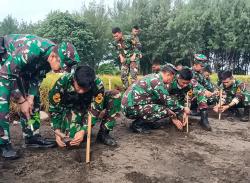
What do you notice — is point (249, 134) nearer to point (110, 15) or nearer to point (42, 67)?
point (42, 67)

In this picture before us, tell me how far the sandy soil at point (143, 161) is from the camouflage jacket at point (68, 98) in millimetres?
489

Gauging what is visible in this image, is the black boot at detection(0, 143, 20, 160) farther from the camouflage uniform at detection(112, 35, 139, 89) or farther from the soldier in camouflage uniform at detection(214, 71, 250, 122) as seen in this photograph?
the camouflage uniform at detection(112, 35, 139, 89)

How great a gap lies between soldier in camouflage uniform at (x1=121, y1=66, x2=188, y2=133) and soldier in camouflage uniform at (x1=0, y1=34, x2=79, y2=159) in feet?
5.60

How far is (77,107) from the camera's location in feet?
14.8

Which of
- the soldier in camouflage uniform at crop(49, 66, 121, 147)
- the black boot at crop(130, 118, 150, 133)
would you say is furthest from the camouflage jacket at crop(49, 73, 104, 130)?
the black boot at crop(130, 118, 150, 133)

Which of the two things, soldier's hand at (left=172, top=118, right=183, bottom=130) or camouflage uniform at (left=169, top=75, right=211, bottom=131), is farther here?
camouflage uniform at (left=169, top=75, right=211, bottom=131)

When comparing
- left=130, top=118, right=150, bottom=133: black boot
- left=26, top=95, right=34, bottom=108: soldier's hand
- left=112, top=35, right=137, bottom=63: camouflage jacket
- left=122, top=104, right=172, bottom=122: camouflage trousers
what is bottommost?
left=130, top=118, right=150, bottom=133: black boot

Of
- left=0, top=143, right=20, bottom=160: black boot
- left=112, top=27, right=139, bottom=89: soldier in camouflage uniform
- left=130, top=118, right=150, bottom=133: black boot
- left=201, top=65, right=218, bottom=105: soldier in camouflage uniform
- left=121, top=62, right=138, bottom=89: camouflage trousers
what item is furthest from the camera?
left=112, top=27, right=139, bottom=89: soldier in camouflage uniform

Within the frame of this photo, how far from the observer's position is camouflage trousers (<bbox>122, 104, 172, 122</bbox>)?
5.44 m

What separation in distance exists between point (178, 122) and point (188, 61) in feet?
77.0

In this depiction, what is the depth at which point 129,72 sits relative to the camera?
30.8 feet

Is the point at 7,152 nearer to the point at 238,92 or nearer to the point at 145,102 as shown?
the point at 145,102

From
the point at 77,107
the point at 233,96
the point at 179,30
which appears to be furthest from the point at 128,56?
the point at 179,30

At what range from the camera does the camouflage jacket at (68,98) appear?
420cm
